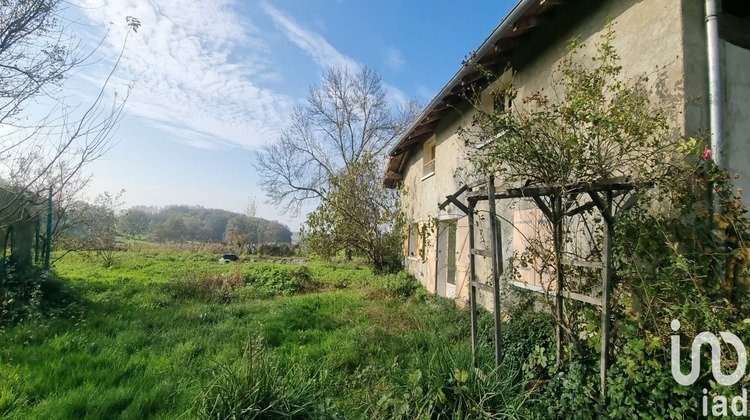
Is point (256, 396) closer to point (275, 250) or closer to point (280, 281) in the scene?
point (280, 281)

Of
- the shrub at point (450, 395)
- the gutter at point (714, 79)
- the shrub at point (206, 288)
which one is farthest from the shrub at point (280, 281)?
the gutter at point (714, 79)

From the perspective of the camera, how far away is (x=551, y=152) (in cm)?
313

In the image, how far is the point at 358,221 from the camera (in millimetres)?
13023

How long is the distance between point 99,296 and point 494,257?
8.94 meters

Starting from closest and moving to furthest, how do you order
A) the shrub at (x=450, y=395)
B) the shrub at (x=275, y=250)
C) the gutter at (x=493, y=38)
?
the shrub at (x=450, y=395) < the gutter at (x=493, y=38) < the shrub at (x=275, y=250)

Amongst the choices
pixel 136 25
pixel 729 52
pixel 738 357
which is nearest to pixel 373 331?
pixel 738 357

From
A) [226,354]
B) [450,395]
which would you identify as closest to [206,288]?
[226,354]

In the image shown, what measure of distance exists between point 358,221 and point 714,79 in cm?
1071

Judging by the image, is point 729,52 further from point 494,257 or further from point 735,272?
point 494,257

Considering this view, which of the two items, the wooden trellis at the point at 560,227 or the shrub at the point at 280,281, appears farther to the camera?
the shrub at the point at 280,281

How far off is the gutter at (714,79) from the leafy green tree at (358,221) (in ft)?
32.5

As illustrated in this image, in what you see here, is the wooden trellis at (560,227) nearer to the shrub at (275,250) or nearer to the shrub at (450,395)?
the shrub at (450,395)

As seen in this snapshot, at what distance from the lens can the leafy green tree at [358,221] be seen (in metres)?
12.9

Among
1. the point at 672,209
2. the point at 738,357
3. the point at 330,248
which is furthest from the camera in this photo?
the point at 330,248
